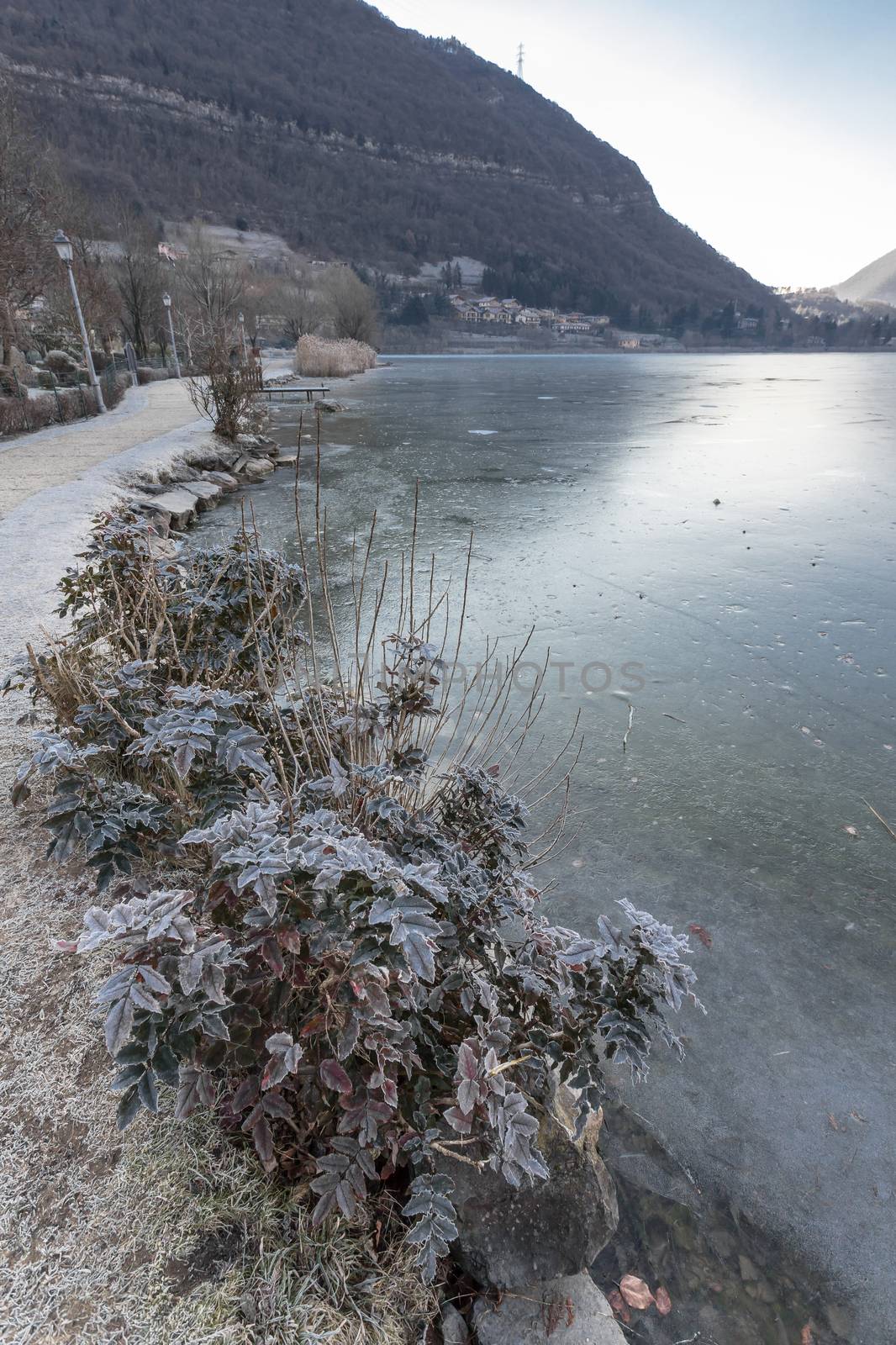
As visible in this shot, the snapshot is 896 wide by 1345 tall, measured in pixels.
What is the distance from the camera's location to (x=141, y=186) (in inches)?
3526

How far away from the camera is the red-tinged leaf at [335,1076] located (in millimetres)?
1161

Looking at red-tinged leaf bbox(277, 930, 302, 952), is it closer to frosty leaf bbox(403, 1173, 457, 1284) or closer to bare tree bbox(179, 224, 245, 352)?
frosty leaf bbox(403, 1173, 457, 1284)

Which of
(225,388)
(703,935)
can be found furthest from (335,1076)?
(225,388)

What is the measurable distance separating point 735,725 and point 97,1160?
12.0ft

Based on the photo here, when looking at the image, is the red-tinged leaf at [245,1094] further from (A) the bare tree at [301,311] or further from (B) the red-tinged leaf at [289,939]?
(A) the bare tree at [301,311]

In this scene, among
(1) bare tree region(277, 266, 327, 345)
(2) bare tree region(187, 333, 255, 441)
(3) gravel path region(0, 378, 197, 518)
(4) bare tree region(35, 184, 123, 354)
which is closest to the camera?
(3) gravel path region(0, 378, 197, 518)


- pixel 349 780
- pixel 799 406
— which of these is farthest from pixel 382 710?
pixel 799 406

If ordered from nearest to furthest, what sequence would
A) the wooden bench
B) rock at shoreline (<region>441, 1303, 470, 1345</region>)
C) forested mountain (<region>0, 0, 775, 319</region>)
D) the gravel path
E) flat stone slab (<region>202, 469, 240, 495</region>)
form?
rock at shoreline (<region>441, 1303, 470, 1345</region>) → the gravel path → flat stone slab (<region>202, 469, 240, 495</region>) → the wooden bench → forested mountain (<region>0, 0, 775, 319</region>)

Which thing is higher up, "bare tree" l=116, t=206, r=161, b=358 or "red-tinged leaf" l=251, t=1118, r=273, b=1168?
"bare tree" l=116, t=206, r=161, b=358

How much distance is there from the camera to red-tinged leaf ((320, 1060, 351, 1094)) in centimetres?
116

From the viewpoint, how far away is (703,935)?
2605mm

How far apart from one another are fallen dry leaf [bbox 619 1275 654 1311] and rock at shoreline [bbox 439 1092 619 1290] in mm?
192

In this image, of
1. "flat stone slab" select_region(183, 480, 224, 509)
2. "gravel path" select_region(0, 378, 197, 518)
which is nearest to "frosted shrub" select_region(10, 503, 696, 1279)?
"gravel path" select_region(0, 378, 197, 518)

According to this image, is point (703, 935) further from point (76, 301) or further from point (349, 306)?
point (349, 306)
